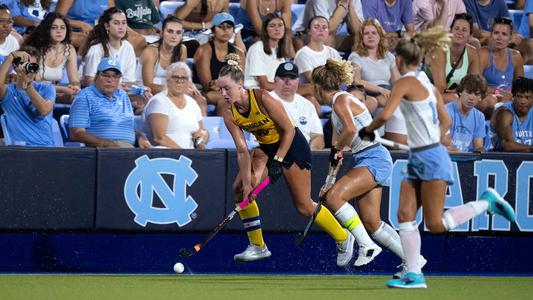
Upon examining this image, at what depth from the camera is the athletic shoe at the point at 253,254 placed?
9.78 meters

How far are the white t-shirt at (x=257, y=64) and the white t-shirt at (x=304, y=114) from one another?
0.80 m

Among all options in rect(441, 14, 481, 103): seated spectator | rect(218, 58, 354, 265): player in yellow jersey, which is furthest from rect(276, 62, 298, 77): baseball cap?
rect(441, 14, 481, 103): seated spectator

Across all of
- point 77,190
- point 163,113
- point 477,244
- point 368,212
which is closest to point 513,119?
point 477,244

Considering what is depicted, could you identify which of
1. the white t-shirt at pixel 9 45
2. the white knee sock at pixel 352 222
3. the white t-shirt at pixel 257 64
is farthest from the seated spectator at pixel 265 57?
the white knee sock at pixel 352 222

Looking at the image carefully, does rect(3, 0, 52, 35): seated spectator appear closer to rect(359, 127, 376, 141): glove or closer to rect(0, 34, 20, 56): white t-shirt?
rect(0, 34, 20, 56): white t-shirt

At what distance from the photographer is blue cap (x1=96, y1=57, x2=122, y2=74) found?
10.4m

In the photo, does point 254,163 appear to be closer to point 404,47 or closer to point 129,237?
point 129,237

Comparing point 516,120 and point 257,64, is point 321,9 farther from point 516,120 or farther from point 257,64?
point 516,120

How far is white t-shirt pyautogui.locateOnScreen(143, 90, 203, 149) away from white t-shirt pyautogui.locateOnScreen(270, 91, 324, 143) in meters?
0.93

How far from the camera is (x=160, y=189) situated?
1031 cm

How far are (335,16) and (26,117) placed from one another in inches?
163

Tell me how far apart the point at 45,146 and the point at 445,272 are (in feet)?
13.9

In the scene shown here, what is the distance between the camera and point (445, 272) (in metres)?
11.1

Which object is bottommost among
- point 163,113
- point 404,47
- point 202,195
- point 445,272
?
point 445,272
